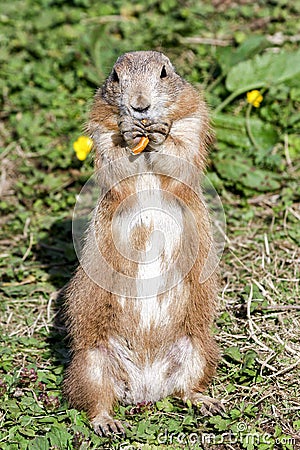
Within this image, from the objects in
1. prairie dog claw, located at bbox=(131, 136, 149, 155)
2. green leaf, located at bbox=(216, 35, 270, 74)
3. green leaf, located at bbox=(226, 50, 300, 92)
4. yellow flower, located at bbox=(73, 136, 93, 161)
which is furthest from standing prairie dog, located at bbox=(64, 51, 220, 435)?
green leaf, located at bbox=(216, 35, 270, 74)

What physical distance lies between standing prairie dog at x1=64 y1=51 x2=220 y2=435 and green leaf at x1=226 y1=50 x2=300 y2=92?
2896mm

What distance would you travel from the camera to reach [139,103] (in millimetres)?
4211

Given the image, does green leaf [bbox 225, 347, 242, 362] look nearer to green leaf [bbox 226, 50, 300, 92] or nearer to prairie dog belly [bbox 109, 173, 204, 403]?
prairie dog belly [bbox 109, 173, 204, 403]

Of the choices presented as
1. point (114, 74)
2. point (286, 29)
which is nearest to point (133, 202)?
point (114, 74)

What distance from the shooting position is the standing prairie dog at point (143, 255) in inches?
173

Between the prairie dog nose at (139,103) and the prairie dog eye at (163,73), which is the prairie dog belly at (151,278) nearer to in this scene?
the prairie dog nose at (139,103)

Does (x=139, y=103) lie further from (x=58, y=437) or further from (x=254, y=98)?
(x=254, y=98)

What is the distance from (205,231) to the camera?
15.0ft

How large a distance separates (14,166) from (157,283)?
130 inches

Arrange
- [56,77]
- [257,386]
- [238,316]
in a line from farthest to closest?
[56,77]
[238,316]
[257,386]

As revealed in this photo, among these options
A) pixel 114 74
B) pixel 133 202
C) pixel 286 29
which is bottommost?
pixel 286 29

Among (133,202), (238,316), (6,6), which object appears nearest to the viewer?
(133,202)

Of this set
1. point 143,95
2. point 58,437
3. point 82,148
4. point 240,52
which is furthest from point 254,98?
point 58,437

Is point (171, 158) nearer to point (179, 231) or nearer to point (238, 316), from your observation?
point (179, 231)
